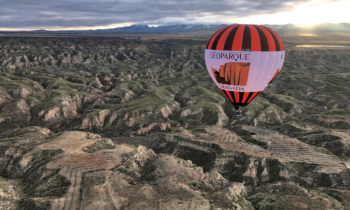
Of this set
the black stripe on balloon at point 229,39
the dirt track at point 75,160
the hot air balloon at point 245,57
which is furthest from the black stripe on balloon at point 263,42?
the dirt track at point 75,160

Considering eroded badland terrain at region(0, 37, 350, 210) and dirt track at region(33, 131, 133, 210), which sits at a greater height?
dirt track at region(33, 131, 133, 210)

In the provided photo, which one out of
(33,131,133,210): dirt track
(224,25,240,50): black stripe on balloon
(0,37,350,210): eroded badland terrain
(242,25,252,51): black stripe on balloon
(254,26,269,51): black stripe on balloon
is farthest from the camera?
(0,37,350,210): eroded badland terrain

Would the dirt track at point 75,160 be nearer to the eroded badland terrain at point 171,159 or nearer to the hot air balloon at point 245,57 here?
the eroded badland terrain at point 171,159

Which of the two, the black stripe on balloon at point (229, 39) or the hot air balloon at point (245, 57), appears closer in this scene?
the hot air balloon at point (245, 57)

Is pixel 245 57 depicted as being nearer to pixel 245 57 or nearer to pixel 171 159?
pixel 245 57

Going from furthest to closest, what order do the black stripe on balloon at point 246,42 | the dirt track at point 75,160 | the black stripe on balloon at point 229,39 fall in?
the dirt track at point 75,160, the black stripe on balloon at point 229,39, the black stripe on balloon at point 246,42

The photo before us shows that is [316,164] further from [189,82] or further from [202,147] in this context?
[189,82]

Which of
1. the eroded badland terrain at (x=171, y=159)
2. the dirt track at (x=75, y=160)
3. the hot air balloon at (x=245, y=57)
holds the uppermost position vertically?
the hot air balloon at (x=245, y=57)

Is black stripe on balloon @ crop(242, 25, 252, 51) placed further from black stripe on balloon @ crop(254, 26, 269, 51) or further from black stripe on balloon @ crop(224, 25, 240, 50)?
black stripe on balloon @ crop(254, 26, 269, 51)

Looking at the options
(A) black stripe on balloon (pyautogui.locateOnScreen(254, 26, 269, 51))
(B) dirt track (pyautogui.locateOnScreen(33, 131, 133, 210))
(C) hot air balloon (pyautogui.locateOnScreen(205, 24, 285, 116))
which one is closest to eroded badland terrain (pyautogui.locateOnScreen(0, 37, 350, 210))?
(B) dirt track (pyautogui.locateOnScreen(33, 131, 133, 210))
